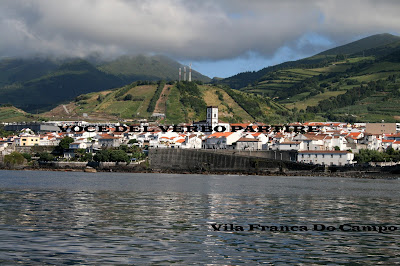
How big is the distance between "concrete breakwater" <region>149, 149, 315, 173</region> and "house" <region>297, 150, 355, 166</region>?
15.0 ft

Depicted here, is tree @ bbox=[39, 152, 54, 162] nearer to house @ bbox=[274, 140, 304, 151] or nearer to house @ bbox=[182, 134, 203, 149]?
house @ bbox=[182, 134, 203, 149]

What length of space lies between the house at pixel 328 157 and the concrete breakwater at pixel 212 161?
458 cm

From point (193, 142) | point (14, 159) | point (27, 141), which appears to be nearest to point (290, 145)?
point (193, 142)

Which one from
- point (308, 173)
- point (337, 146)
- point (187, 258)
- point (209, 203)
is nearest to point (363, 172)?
point (308, 173)

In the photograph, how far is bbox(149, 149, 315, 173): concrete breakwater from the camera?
132000 mm

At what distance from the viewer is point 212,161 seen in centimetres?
13600

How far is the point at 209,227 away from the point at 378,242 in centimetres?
902

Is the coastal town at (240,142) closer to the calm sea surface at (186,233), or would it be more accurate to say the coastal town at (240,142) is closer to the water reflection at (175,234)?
the calm sea surface at (186,233)

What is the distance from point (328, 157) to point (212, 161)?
87.3 ft

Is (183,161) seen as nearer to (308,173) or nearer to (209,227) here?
(308,173)

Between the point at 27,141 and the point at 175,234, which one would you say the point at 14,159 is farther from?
the point at 175,234

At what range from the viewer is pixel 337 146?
146 m

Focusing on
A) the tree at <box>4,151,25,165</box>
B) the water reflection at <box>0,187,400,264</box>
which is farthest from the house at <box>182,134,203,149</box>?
the water reflection at <box>0,187,400,264</box>

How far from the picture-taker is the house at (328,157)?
133 meters
